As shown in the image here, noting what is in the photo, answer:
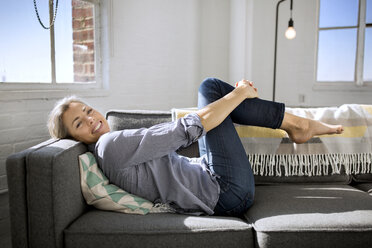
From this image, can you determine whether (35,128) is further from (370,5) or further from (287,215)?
(370,5)

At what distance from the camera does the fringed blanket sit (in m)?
2.02

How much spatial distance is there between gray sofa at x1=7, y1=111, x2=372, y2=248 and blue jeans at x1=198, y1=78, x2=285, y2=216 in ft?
0.34

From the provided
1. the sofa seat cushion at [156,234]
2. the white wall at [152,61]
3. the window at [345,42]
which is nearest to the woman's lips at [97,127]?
the sofa seat cushion at [156,234]

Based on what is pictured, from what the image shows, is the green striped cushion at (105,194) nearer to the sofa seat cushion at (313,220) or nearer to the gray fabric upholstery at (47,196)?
the gray fabric upholstery at (47,196)

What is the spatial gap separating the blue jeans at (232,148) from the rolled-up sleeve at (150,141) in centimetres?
22

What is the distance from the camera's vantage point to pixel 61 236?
139 cm

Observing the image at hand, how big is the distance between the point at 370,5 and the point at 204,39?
219 centimetres

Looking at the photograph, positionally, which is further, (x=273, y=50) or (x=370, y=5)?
(x=273, y=50)

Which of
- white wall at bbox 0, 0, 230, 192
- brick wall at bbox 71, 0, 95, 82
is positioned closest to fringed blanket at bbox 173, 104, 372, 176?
white wall at bbox 0, 0, 230, 192

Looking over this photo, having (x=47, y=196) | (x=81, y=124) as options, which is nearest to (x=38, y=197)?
(x=47, y=196)

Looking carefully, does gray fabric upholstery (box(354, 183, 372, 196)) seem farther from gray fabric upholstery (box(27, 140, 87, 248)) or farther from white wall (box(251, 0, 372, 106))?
white wall (box(251, 0, 372, 106))

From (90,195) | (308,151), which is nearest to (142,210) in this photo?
(90,195)

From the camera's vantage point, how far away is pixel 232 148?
167cm

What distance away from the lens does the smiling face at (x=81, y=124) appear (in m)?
1.65
